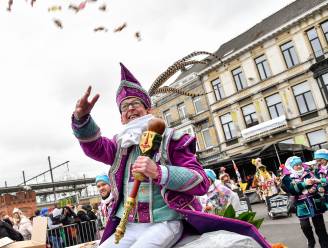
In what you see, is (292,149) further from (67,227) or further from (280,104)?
(67,227)

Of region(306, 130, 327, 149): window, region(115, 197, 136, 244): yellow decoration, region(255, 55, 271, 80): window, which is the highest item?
region(255, 55, 271, 80): window

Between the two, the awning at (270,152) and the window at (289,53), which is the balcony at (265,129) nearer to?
the awning at (270,152)

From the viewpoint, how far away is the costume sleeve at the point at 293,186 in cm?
685

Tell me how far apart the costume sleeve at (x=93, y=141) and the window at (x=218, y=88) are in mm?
31144

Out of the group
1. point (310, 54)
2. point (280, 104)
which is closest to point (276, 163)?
point (280, 104)

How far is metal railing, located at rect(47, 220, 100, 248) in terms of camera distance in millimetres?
10105

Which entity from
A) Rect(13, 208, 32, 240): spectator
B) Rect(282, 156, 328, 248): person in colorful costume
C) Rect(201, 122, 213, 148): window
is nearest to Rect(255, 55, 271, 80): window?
Rect(201, 122, 213, 148): window

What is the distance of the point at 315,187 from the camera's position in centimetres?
678

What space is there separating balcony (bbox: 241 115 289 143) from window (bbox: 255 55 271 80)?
12.2 feet

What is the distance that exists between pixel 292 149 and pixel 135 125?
2151 cm

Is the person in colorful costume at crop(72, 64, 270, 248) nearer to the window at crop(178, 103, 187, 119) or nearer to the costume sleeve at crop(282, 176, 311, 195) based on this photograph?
the costume sleeve at crop(282, 176, 311, 195)

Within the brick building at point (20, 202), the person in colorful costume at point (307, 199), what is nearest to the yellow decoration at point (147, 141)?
the person in colorful costume at point (307, 199)

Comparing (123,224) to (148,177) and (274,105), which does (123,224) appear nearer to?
(148,177)

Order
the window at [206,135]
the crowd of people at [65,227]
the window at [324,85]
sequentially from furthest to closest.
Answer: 1. the window at [206,135]
2. the window at [324,85]
3. the crowd of people at [65,227]
